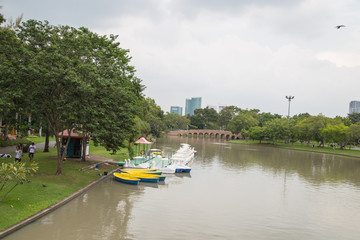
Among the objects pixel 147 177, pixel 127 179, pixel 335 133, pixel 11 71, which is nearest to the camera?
pixel 11 71

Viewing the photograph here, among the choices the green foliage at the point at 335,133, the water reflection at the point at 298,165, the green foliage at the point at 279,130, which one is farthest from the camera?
the green foliage at the point at 279,130

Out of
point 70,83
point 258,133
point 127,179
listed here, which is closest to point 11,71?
point 70,83

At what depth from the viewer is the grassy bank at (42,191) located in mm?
10648

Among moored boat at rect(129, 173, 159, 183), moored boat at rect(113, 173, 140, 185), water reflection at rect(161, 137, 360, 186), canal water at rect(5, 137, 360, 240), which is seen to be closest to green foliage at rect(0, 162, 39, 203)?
canal water at rect(5, 137, 360, 240)

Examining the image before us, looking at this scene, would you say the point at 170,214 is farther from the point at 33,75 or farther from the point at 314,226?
the point at 33,75

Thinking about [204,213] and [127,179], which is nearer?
[204,213]

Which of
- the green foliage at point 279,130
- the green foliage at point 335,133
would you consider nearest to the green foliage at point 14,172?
the green foliage at point 335,133

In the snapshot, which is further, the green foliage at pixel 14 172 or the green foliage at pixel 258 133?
the green foliage at pixel 258 133

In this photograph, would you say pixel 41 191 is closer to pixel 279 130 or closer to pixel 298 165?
pixel 298 165

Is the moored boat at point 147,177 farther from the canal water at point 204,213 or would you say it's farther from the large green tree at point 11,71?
the large green tree at point 11,71

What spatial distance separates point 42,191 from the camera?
13773mm

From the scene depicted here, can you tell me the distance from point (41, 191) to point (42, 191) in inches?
1.8

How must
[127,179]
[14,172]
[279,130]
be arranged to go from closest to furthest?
1. [14,172]
2. [127,179]
3. [279,130]

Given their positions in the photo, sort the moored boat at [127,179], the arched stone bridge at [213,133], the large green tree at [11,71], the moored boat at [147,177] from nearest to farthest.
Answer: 1. the large green tree at [11,71]
2. the moored boat at [127,179]
3. the moored boat at [147,177]
4. the arched stone bridge at [213,133]
